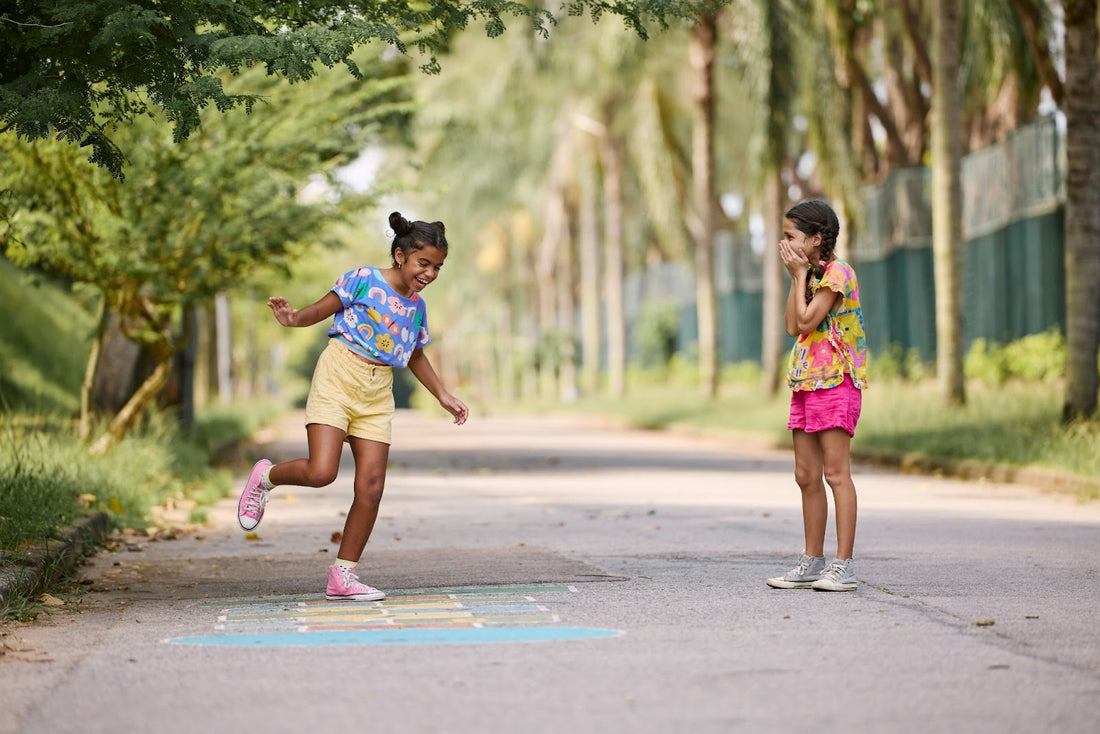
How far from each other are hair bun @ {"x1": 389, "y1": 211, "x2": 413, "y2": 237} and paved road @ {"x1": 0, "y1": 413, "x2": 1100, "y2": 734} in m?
1.81

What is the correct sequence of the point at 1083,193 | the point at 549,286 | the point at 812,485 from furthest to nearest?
1. the point at 549,286
2. the point at 1083,193
3. the point at 812,485

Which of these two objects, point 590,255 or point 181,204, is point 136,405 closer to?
point 181,204

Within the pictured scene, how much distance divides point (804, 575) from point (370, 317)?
2.55 m

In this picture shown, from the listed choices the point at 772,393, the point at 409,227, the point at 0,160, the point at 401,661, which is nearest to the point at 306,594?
the point at 409,227

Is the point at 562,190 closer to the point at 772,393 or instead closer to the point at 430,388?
the point at 772,393

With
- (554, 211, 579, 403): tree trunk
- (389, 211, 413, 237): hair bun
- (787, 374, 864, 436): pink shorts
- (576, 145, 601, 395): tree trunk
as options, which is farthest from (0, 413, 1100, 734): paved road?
(554, 211, 579, 403): tree trunk

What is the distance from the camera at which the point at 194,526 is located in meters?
13.7

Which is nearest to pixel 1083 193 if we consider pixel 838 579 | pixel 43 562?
pixel 838 579

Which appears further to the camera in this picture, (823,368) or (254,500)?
(254,500)

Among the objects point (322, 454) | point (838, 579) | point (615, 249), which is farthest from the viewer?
point (615, 249)

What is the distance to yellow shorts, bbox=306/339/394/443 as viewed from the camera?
8.46m

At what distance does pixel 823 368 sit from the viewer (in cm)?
865

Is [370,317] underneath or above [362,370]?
above

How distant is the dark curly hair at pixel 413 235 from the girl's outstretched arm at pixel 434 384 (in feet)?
1.77
